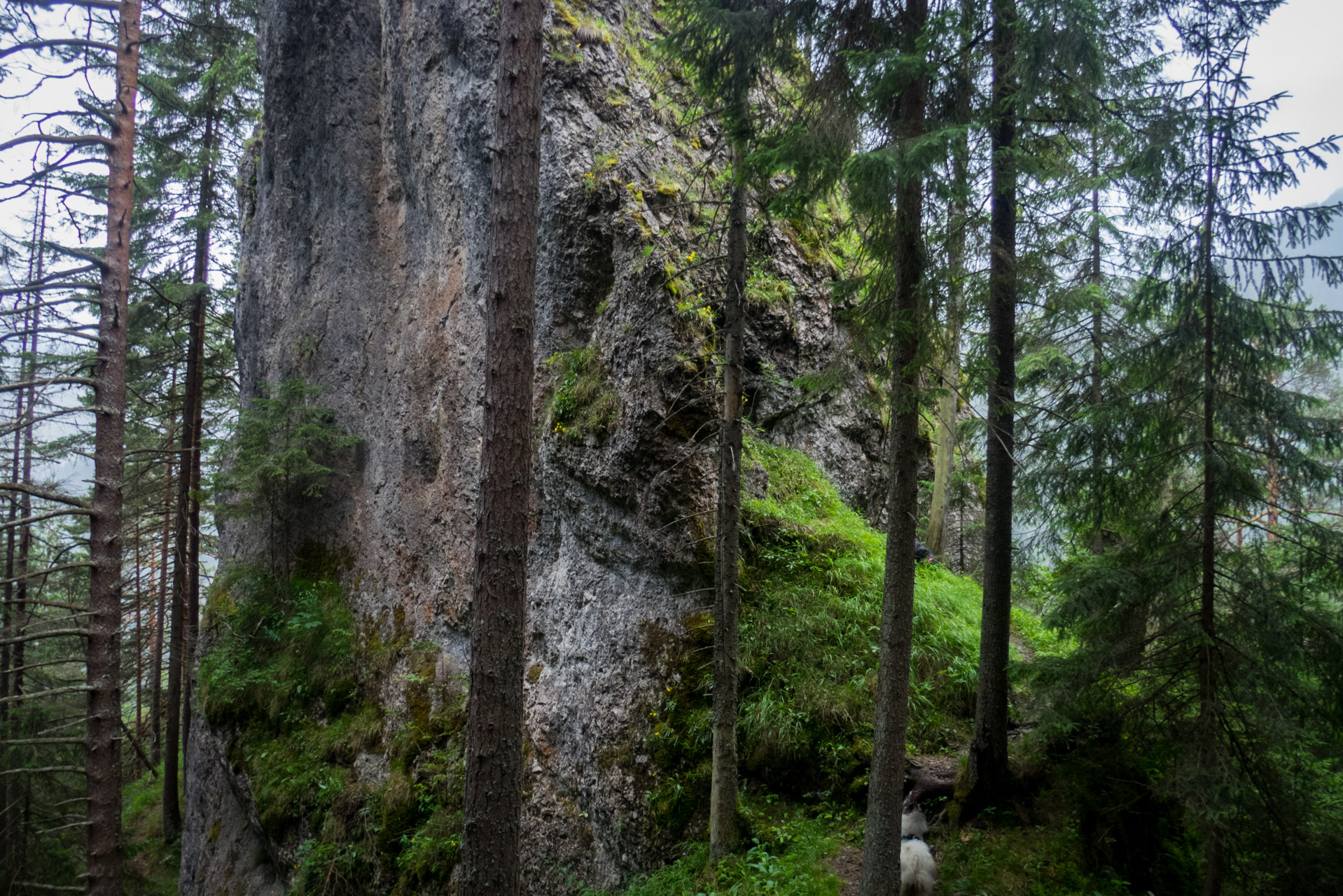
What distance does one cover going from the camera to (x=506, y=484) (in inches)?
179

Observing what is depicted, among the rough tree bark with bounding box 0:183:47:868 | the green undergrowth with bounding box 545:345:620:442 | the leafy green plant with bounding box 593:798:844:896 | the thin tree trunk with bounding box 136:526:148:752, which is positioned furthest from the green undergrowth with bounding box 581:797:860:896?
the thin tree trunk with bounding box 136:526:148:752

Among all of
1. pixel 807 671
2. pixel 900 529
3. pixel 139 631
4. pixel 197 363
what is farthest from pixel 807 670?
pixel 139 631

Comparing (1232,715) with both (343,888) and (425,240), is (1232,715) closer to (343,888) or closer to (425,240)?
(343,888)

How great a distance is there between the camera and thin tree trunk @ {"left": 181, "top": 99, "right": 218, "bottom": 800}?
14.6 m

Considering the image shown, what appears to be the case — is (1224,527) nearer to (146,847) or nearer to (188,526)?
(188,526)

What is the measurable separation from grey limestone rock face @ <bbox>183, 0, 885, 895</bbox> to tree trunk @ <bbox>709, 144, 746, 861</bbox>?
1.07 m

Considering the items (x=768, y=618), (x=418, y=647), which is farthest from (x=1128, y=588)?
(x=418, y=647)

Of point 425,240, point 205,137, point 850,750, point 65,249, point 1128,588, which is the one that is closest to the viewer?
point 1128,588

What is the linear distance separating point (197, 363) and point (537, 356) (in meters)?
10.4

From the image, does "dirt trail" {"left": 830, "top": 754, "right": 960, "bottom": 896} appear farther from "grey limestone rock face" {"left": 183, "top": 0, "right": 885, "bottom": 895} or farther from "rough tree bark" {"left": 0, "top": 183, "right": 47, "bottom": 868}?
"rough tree bark" {"left": 0, "top": 183, "right": 47, "bottom": 868}

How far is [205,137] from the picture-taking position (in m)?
15.4

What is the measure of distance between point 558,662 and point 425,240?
27.5ft

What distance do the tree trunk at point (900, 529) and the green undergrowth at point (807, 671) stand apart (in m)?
1.58

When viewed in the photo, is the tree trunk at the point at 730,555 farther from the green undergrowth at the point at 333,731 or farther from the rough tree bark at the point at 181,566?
the rough tree bark at the point at 181,566
